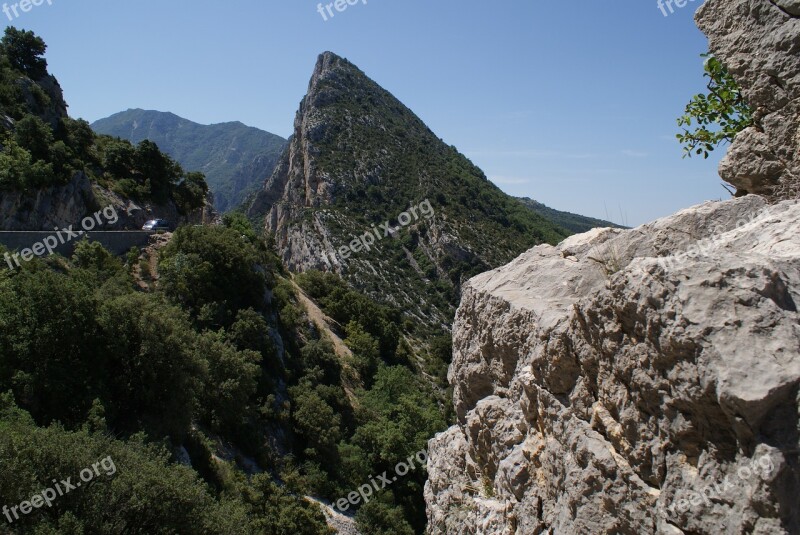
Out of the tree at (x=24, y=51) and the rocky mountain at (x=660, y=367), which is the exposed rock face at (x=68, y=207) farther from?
the rocky mountain at (x=660, y=367)

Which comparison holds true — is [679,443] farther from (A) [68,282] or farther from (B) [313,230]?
(B) [313,230]

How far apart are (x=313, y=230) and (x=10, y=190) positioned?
1824 inches

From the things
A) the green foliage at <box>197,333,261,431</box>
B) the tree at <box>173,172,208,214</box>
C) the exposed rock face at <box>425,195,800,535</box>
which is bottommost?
the green foliage at <box>197,333,261,431</box>

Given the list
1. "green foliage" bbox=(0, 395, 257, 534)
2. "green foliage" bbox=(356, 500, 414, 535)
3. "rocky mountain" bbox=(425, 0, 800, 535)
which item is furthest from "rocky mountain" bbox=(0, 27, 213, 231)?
"rocky mountain" bbox=(425, 0, 800, 535)

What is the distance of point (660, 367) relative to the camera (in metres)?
3.47

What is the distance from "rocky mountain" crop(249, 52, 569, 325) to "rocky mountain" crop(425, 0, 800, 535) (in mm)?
57105

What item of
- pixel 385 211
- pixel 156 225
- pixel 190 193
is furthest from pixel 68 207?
pixel 385 211

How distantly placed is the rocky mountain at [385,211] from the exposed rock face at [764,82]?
57817 mm

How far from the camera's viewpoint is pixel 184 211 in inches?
1602

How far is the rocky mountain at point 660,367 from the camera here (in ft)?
9.70

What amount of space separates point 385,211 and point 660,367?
73201 mm

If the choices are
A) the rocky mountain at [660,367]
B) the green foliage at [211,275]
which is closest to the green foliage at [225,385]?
the green foliage at [211,275]

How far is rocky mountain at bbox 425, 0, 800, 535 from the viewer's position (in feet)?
9.70

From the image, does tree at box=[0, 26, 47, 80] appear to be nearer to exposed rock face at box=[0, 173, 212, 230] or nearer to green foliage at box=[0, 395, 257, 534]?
exposed rock face at box=[0, 173, 212, 230]
